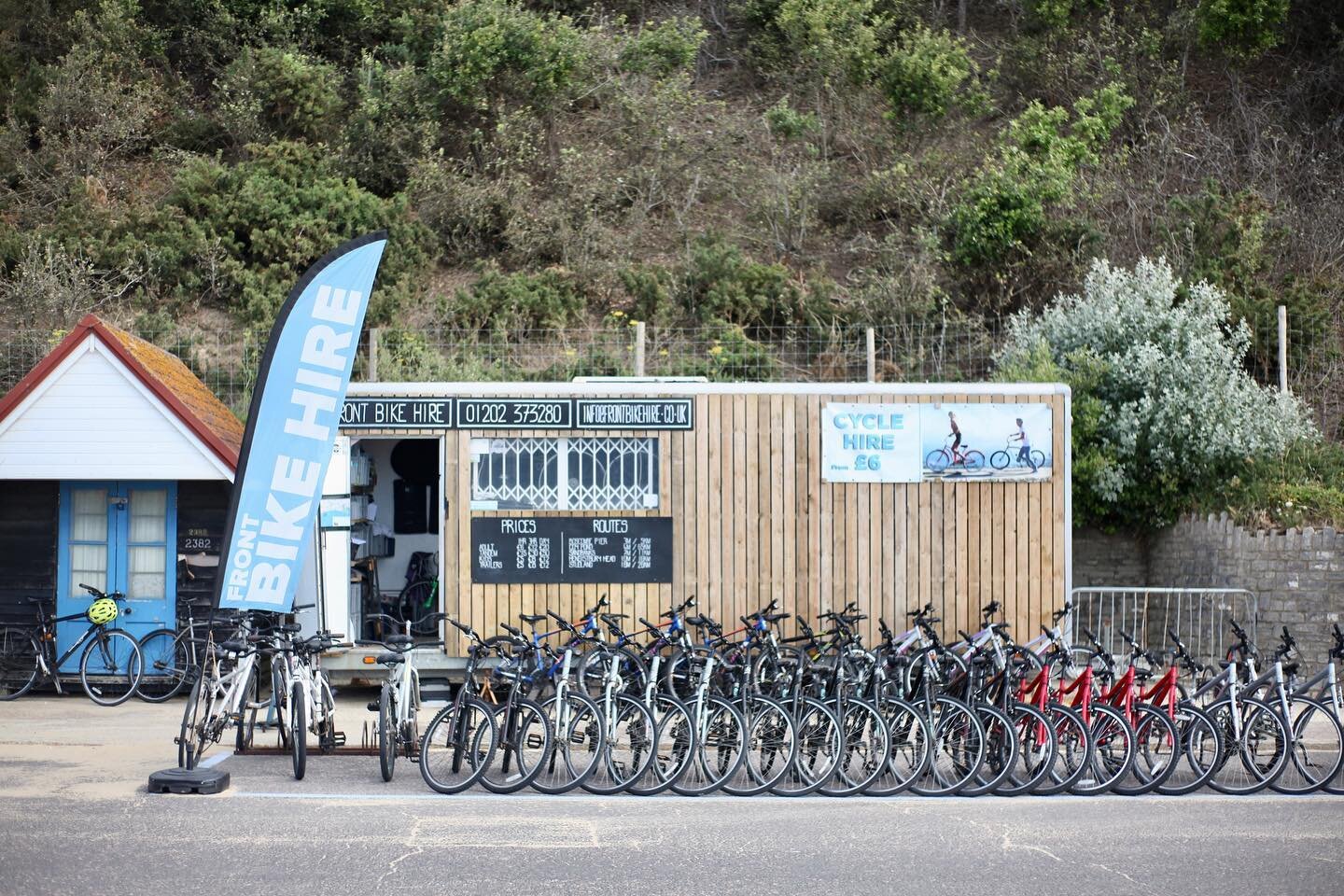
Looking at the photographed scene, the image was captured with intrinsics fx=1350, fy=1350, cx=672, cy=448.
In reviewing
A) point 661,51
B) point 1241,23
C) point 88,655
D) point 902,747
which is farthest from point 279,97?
point 902,747

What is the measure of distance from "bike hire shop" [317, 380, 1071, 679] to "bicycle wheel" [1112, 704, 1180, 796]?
3.66 metres

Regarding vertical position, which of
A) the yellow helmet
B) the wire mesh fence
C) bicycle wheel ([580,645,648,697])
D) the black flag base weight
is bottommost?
the black flag base weight

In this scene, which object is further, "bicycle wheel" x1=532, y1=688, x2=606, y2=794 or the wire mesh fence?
the wire mesh fence

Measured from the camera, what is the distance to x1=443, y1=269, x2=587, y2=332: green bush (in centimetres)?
2144

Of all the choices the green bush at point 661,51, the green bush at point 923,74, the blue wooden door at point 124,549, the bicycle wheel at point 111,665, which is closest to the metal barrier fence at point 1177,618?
the blue wooden door at point 124,549

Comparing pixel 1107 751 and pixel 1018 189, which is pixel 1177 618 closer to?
pixel 1107 751

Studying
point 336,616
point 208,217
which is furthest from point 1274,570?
point 208,217

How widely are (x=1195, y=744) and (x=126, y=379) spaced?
32.8ft

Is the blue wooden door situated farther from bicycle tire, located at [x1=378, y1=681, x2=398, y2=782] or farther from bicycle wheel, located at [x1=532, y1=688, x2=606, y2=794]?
bicycle wheel, located at [x1=532, y1=688, x2=606, y2=794]

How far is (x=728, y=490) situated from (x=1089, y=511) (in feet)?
18.3

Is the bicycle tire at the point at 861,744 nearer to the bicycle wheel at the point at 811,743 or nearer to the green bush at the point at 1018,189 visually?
the bicycle wheel at the point at 811,743

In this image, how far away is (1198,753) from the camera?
9383 millimetres

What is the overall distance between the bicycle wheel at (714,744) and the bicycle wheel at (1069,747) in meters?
2.03

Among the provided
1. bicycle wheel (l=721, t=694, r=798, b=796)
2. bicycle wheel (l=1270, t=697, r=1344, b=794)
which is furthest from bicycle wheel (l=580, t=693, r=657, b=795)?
bicycle wheel (l=1270, t=697, r=1344, b=794)
